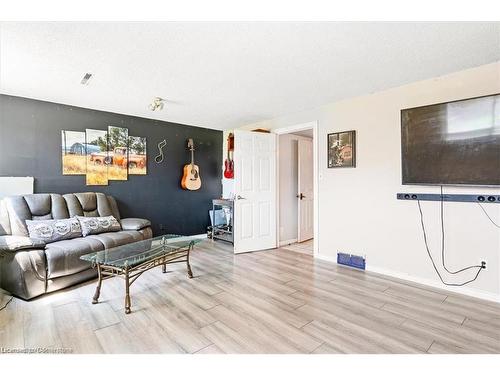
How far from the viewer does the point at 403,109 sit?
279 cm

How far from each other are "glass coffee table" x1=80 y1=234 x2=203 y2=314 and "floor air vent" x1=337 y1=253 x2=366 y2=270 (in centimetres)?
197

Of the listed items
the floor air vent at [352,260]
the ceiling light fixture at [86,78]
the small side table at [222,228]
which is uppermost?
the ceiling light fixture at [86,78]

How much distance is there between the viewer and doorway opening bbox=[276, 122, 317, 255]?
4.49 m

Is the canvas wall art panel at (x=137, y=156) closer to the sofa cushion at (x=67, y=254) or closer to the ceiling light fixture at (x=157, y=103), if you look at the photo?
the ceiling light fixture at (x=157, y=103)

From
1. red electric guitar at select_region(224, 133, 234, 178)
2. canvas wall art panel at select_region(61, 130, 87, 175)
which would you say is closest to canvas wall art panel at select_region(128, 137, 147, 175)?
canvas wall art panel at select_region(61, 130, 87, 175)

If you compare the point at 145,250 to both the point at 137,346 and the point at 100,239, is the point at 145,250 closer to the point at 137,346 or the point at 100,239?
the point at 100,239

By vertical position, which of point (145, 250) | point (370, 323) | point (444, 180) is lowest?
point (370, 323)

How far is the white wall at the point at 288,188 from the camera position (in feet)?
14.8

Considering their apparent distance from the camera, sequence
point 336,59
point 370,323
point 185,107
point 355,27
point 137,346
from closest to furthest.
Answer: point 137,346, point 355,27, point 370,323, point 336,59, point 185,107

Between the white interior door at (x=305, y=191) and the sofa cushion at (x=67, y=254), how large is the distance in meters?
3.28

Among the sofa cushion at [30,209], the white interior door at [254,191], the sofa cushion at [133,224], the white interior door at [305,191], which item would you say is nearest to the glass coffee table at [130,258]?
the sofa cushion at [133,224]

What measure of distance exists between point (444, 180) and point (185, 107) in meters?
3.32

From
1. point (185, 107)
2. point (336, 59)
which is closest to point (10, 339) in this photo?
point (185, 107)

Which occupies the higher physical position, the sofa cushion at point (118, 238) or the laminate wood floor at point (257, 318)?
the sofa cushion at point (118, 238)
